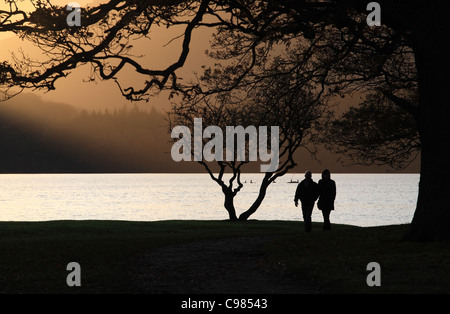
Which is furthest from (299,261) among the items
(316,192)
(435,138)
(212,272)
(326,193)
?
(326,193)

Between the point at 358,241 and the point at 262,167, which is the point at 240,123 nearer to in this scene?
the point at 262,167

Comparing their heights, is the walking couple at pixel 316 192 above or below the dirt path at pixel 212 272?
above

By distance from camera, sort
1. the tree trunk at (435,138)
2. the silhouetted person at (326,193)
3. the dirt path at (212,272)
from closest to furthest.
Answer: the dirt path at (212,272) → the tree trunk at (435,138) → the silhouetted person at (326,193)

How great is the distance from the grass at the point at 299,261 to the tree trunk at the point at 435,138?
95 cm

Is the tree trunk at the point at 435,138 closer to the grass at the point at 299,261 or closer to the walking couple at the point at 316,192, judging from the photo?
the grass at the point at 299,261

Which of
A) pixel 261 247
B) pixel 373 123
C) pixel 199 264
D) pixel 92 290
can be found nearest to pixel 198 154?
pixel 373 123

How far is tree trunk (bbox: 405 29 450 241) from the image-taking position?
20734 mm

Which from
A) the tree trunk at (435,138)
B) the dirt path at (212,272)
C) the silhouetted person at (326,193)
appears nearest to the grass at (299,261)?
the dirt path at (212,272)

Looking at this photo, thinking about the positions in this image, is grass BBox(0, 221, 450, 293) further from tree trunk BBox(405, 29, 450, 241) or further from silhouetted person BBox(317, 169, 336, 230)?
silhouetted person BBox(317, 169, 336, 230)

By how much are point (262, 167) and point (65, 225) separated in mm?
14888

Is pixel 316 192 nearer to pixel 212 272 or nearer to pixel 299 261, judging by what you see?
pixel 299 261

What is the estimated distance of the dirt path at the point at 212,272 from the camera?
1441 cm

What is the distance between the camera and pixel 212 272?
1670 cm

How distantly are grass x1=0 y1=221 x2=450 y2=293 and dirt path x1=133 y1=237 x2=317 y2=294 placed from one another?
421mm
